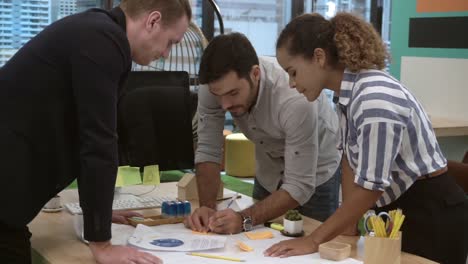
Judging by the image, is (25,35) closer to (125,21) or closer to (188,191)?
(188,191)

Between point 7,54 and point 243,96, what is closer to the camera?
point 243,96

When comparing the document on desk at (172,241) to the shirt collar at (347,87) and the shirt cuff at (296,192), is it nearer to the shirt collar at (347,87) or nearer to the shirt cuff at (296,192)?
the shirt cuff at (296,192)

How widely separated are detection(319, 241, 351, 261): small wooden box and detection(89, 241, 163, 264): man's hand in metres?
0.41

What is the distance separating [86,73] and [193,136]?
162 cm

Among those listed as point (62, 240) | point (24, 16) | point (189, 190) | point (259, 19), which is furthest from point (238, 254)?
point (259, 19)

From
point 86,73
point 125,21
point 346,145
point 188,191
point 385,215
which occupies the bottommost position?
point 188,191

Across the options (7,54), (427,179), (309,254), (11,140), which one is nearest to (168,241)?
(309,254)

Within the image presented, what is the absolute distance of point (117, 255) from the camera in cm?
156

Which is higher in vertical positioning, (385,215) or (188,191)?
(385,215)

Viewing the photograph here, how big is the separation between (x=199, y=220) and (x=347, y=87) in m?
0.60

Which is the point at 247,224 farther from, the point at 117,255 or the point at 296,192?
the point at 117,255

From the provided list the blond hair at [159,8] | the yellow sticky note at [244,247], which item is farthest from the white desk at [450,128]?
the blond hair at [159,8]

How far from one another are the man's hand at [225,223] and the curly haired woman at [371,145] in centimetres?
21

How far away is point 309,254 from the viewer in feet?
5.48
